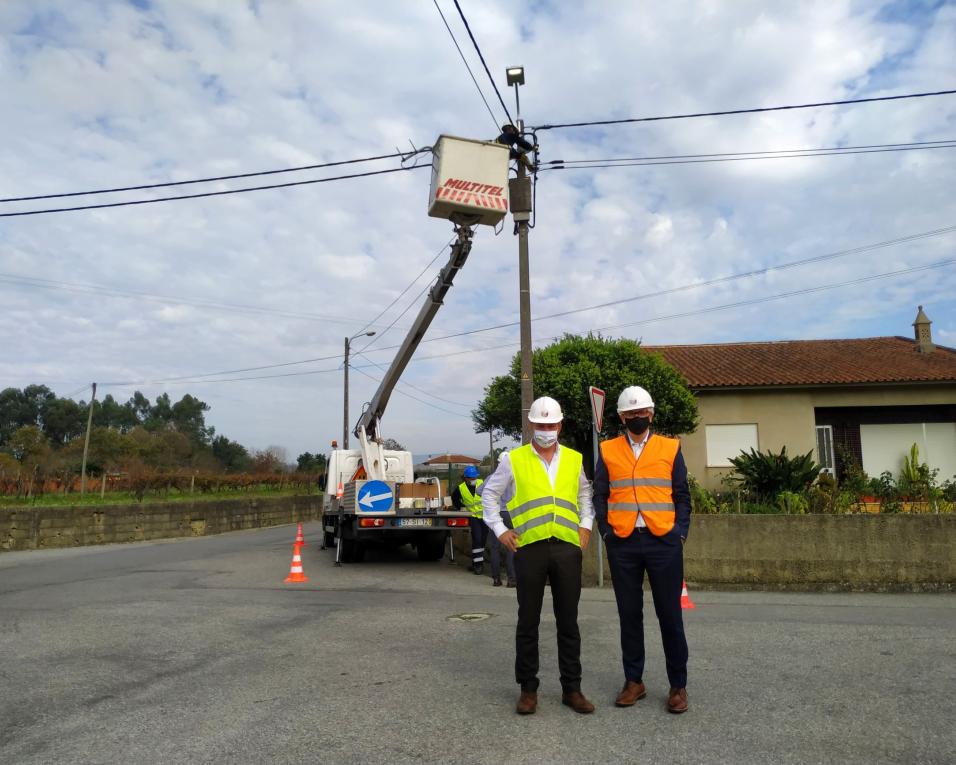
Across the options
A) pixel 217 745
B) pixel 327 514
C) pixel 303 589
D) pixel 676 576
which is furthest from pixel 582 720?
pixel 327 514

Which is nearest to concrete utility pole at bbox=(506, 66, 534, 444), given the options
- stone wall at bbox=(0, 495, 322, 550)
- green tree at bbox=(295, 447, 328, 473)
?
stone wall at bbox=(0, 495, 322, 550)

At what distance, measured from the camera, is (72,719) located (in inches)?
175

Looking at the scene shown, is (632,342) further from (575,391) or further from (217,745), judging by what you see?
(217,745)

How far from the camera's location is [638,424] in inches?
183

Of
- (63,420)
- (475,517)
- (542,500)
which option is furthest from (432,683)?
(63,420)

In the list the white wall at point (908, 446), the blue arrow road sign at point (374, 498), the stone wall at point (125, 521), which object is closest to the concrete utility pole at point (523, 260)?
the blue arrow road sign at point (374, 498)

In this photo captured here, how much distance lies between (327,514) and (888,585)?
10.6m

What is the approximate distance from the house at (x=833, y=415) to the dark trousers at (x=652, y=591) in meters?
18.3

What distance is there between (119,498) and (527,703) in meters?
24.8

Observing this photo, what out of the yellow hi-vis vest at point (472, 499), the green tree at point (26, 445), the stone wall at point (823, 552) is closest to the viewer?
the stone wall at point (823, 552)

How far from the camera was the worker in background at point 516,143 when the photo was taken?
12773 mm

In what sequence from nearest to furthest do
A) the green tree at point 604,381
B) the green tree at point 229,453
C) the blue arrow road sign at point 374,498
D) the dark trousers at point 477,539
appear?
the dark trousers at point 477,539
the blue arrow road sign at point 374,498
the green tree at point 604,381
the green tree at point 229,453

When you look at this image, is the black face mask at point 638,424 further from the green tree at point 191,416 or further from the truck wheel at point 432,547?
the green tree at point 191,416

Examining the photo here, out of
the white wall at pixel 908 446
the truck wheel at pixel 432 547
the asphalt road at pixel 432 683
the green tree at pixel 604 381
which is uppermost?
the green tree at pixel 604 381
